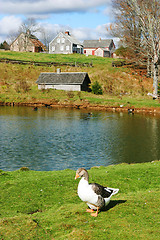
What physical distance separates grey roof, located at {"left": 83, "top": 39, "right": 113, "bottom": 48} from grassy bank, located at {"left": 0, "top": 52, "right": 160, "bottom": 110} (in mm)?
44658

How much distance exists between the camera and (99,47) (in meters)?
143

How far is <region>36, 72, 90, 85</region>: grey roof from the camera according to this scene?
262 ft

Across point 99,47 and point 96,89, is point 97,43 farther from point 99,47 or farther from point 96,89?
point 96,89

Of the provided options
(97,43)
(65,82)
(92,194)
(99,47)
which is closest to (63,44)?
(99,47)

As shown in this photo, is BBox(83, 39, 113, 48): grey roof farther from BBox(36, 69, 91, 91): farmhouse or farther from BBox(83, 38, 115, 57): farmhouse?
BBox(36, 69, 91, 91): farmhouse

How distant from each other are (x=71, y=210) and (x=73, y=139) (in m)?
27.0

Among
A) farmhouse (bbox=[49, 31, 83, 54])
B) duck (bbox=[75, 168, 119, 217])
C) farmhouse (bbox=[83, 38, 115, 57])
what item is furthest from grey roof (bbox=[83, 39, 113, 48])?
duck (bbox=[75, 168, 119, 217])

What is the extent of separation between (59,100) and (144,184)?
57.4 metres

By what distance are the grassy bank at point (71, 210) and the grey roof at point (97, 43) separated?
134m

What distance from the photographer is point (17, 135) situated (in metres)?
38.9

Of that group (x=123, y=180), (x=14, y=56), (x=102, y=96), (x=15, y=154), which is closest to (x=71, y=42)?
(x=14, y=56)

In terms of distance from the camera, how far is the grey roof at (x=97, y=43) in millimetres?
144975

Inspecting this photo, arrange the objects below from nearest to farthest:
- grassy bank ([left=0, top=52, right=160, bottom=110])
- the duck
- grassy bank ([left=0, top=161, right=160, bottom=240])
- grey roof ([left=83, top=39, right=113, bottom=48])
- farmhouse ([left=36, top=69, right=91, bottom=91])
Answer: grassy bank ([left=0, top=161, right=160, bottom=240]), the duck, grassy bank ([left=0, top=52, right=160, bottom=110]), farmhouse ([left=36, top=69, right=91, bottom=91]), grey roof ([left=83, top=39, right=113, bottom=48])

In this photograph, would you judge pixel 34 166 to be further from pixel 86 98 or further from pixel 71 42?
pixel 71 42
